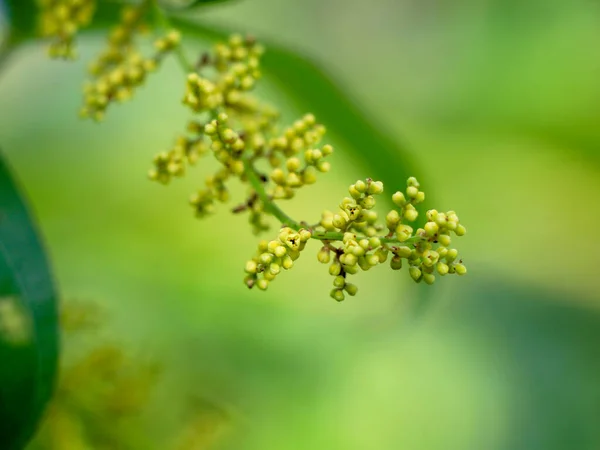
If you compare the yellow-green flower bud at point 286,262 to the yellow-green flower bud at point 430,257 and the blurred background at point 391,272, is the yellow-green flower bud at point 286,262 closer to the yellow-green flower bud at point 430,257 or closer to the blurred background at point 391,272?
the yellow-green flower bud at point 430,257

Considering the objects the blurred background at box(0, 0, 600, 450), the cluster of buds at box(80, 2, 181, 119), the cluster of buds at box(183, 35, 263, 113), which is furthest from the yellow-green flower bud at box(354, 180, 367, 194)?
the blurred background at box(0, 0, 600, 450)

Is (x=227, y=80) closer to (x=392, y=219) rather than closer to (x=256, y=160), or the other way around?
(x=256, y=160)

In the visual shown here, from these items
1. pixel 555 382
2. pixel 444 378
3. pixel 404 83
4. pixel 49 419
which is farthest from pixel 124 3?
pixel 404 83

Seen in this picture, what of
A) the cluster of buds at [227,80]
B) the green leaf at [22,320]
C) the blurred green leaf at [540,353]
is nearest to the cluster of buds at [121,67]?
the cluster of buds at [227,80]

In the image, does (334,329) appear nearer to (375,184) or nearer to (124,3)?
(124,3)

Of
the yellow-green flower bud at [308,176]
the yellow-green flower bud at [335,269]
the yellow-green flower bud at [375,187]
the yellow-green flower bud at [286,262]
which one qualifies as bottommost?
the yellow-green flower bud at [286,262]

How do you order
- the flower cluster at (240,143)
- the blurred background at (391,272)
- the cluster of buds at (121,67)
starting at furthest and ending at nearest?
the blurred background at (391,272)
the cluster of buds at (121,67)
the flower cluster at (240,143)

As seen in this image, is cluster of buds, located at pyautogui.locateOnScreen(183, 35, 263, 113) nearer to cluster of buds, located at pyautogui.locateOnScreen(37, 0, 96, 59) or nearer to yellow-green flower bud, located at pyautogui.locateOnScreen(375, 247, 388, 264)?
cluster of buds, located at pyautogui.locateOnScreen(37, 0, 96, 59)

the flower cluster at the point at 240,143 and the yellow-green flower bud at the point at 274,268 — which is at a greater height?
the flower cluster at the point at 240,143
